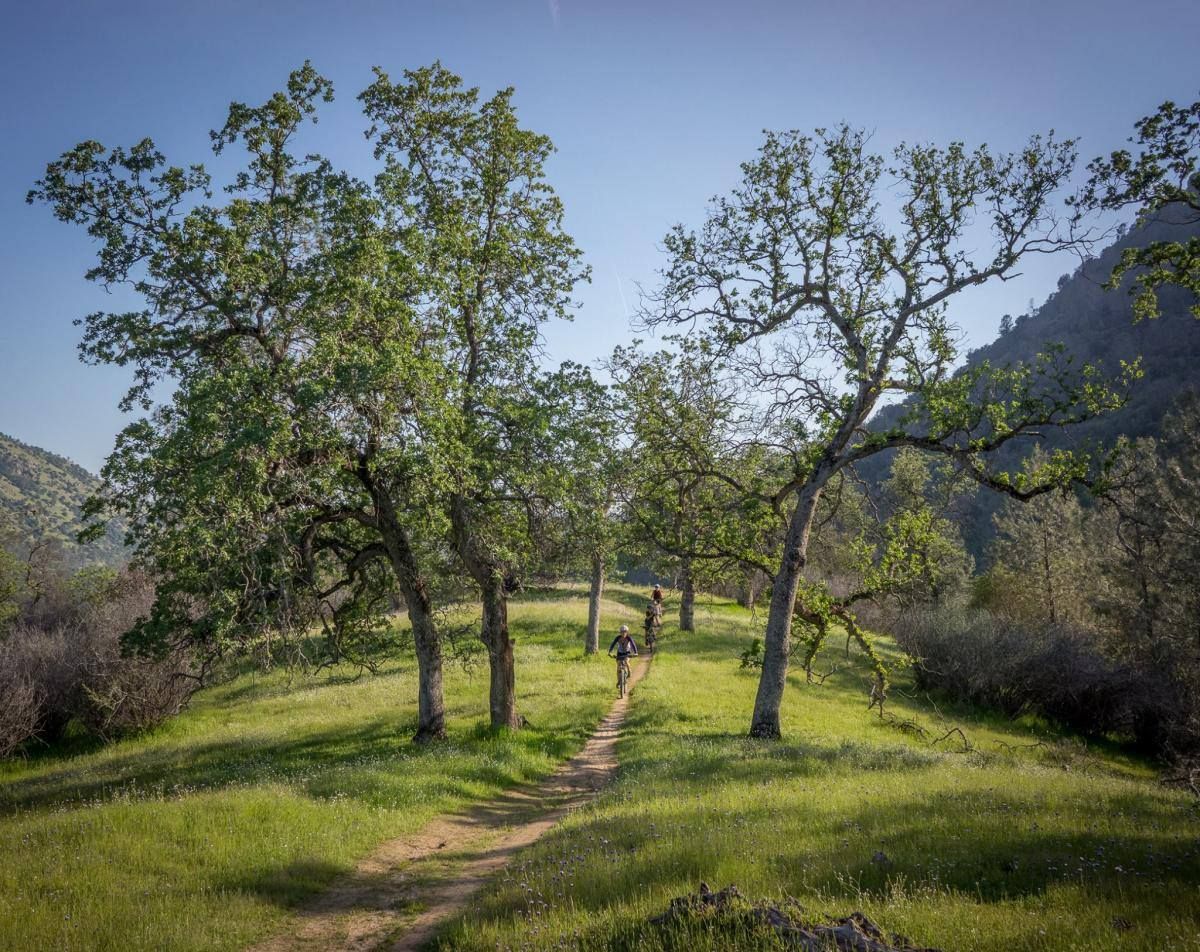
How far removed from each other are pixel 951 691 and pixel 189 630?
109ft

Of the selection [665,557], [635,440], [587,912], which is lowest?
[587,912]

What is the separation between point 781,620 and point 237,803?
40.5 ft

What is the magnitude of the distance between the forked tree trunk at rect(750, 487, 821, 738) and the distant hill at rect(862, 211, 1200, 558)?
54.8 m

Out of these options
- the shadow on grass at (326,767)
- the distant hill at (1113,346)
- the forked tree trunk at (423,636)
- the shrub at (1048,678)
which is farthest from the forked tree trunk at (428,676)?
the distant hill at (1113,346)

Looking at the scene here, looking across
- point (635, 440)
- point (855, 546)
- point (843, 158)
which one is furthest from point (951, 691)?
point (843, 158)

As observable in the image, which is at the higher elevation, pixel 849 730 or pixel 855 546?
pixel 855 546

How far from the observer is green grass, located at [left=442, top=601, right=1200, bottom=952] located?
5305mm

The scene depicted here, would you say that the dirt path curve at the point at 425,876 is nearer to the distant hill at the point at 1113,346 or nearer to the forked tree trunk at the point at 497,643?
the forked tree trunk at the point at 497,643

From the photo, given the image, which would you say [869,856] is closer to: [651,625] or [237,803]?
[237,803]

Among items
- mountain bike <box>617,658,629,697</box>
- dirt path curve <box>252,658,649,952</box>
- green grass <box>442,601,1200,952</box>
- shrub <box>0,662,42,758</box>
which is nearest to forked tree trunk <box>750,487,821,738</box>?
green grass <box>442,601,1200,952</box>

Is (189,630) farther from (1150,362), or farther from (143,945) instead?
(1150,362)

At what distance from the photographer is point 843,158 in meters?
16.8

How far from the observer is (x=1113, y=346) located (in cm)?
12038

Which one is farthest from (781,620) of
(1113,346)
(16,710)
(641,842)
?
(1113,346)
